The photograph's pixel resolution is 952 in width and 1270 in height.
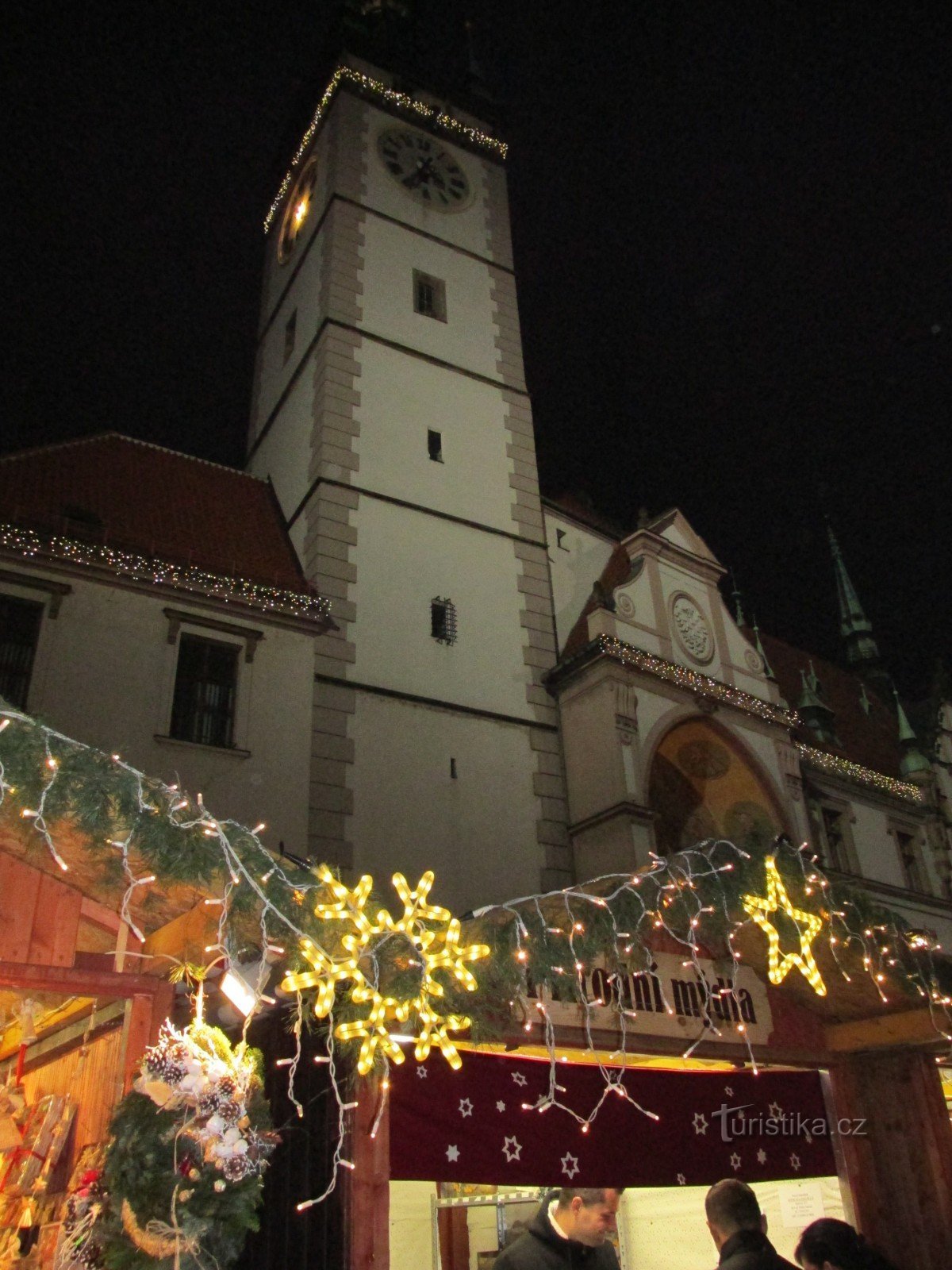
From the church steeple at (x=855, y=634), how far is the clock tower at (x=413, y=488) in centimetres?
1812

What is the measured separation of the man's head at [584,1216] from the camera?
5.24m

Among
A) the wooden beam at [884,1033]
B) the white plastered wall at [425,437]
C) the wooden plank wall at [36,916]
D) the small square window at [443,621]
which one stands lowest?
the wooden beam at [884,1033]

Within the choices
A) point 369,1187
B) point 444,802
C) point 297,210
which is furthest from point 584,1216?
point 297,210

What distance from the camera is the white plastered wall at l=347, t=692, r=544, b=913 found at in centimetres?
1438

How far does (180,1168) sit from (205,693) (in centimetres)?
974

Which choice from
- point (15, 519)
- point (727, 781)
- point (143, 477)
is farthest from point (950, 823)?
point (15, 519)

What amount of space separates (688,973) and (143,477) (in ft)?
43.3

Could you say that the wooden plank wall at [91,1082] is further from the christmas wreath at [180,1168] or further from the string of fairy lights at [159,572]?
the string of fairy lights at [159,572]

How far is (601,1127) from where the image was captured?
6516mm

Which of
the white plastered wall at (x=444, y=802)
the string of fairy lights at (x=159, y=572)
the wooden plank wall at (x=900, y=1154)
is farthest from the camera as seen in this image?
the white plastered wall at (x=444, y=802)

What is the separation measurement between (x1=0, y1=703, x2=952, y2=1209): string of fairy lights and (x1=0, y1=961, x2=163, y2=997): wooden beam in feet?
0.87

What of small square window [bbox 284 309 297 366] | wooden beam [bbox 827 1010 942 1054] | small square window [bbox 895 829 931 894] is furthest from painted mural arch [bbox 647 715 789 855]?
small square window [bbox 284 309 297 366]

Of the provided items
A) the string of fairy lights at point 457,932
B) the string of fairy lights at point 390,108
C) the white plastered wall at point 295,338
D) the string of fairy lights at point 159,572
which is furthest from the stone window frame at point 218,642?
the string of fairy lights at point 390,108

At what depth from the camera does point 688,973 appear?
7.00 meters
